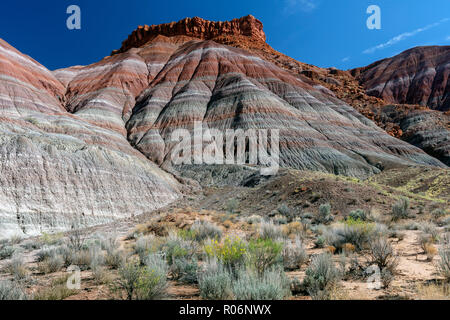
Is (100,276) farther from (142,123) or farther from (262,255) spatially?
(142,123)

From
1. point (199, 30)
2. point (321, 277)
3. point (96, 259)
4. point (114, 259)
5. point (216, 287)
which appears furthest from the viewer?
point (199, 30)

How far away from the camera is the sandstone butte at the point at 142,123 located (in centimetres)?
1780

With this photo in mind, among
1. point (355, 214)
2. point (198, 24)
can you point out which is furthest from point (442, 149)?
point (198, 24)

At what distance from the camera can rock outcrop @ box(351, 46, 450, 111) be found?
7100 cm

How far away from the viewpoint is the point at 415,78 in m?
77.2

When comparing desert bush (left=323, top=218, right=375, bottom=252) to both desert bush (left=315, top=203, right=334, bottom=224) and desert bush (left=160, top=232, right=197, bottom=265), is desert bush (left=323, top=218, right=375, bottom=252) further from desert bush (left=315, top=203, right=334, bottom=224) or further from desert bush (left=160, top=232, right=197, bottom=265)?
desert bush (left=315, top=203, right=334, bottom=224)

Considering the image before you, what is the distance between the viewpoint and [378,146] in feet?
145

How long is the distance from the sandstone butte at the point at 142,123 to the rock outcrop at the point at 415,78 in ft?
39.1

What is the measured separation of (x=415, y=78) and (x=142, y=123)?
8336 cm

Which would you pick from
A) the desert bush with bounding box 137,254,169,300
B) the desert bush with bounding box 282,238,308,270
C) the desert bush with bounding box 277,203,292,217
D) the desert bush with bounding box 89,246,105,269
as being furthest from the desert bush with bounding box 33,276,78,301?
the desert bush with bounding box 277,203,292,217

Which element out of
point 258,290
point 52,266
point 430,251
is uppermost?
point 258,290

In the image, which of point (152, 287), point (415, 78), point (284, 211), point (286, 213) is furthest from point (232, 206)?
point (415, 78)

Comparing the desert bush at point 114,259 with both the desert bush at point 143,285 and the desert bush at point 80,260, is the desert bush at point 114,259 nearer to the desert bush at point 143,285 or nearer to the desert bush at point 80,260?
the desert bush at point 80,260

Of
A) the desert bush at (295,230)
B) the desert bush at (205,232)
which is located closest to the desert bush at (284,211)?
the desert bush at (295,230)
